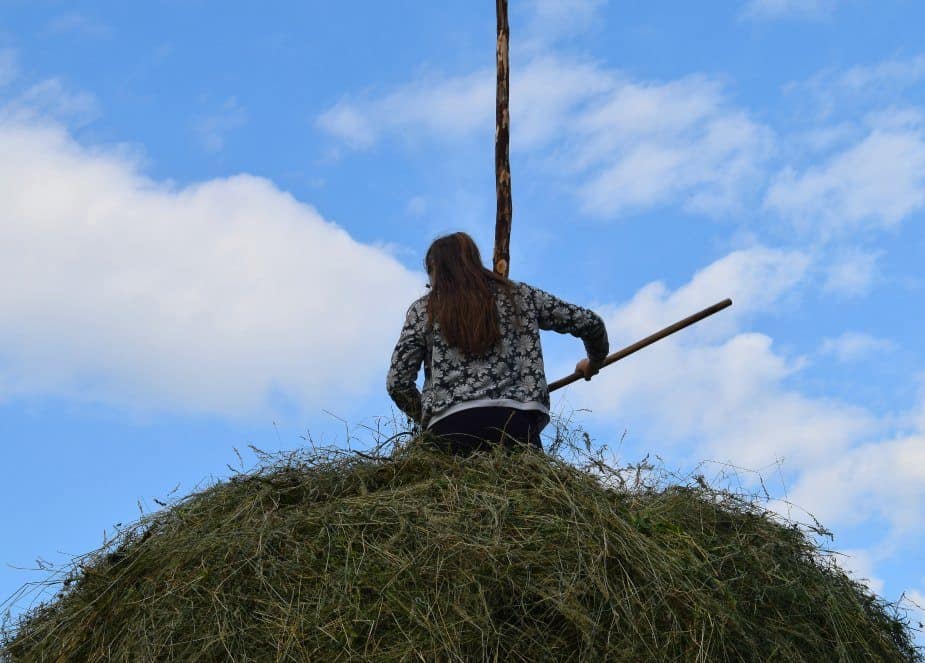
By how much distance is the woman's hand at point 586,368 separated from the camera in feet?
21.0

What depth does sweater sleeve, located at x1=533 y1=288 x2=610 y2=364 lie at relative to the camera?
568 cm

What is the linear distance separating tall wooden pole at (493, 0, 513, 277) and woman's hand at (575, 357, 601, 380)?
4.13 ft

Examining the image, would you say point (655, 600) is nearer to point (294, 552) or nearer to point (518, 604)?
point (518, 604)

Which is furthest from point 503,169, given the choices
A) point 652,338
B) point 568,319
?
point 568,319

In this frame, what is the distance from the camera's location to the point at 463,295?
5473 mm

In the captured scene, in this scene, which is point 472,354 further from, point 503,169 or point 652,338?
point 503,169

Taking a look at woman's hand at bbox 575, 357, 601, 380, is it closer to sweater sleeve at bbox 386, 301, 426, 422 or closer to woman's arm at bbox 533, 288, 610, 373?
woman's arm at bbox 533, 288, 610, 373

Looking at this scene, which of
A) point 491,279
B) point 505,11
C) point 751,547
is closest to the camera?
point 751,547

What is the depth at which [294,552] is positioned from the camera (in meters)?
4.46

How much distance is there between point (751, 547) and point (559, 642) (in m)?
1.13

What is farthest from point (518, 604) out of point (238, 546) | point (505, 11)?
point (505, 11)

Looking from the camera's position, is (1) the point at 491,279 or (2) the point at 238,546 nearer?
(2) the point at 238,546

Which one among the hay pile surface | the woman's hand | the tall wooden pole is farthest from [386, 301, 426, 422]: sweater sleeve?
the tall wooden pole

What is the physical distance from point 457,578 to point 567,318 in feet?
6.15
